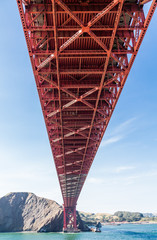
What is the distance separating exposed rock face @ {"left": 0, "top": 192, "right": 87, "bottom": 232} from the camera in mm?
105062

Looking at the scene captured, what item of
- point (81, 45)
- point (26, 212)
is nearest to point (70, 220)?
point (26, 212)

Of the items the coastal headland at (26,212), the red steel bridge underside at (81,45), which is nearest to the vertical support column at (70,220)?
the coastal headland at (26,212)

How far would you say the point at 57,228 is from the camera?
9031 centimetres

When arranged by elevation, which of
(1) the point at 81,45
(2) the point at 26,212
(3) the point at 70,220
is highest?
(1) the point at 81,45

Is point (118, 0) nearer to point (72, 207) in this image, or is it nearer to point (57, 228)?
point (72, 207)

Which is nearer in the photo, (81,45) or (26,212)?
(81,45)

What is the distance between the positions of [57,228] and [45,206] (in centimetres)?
2760

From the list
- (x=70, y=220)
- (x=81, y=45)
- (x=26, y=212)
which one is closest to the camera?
(x=81, y=45)

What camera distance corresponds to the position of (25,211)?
121m

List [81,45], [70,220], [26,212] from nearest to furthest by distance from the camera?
[81,45]
[70,220]
[26,212]

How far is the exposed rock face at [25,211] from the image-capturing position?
105m

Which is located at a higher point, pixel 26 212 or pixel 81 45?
pixel 81 45

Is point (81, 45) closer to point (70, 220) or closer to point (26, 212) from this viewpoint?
point (70, 220)

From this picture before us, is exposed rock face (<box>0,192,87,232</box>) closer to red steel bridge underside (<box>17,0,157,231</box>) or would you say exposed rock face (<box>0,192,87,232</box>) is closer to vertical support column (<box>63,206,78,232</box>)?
vertical support column (<box>63,206,78,232</box>)
